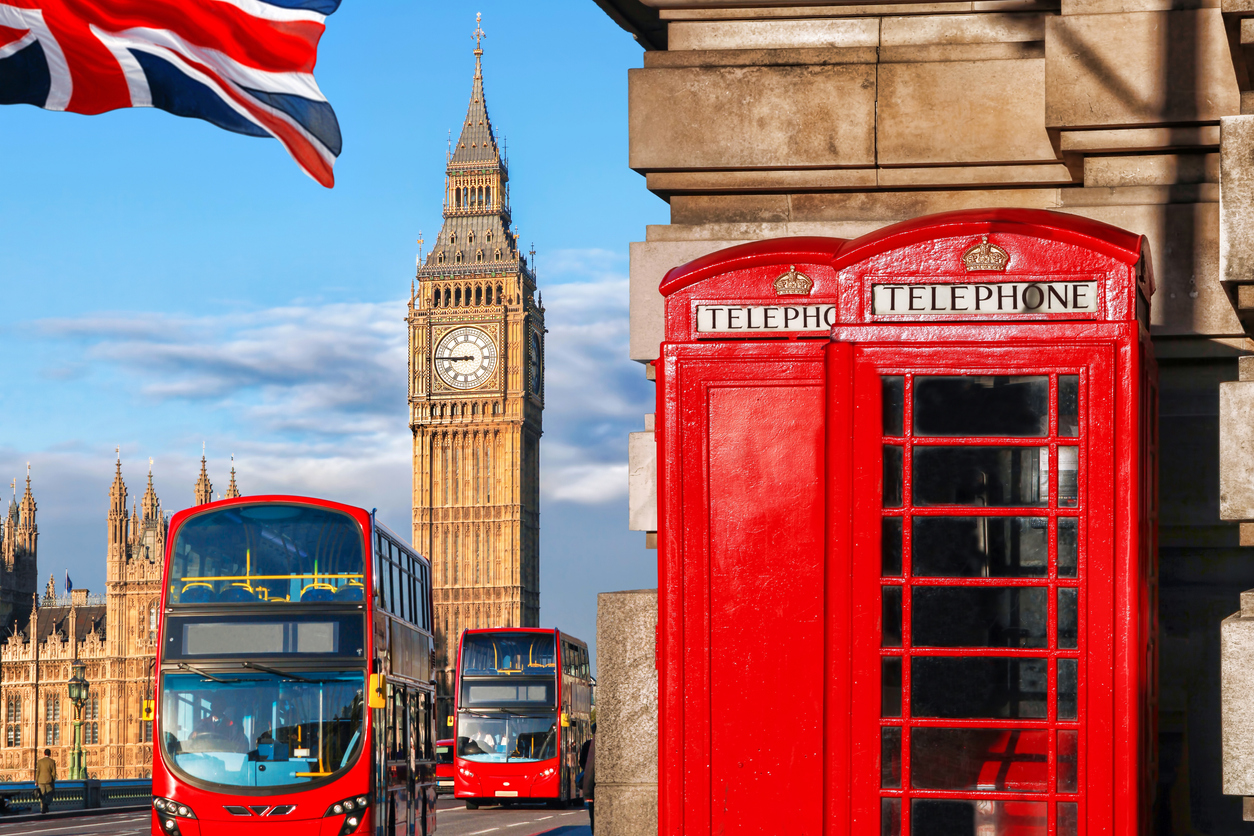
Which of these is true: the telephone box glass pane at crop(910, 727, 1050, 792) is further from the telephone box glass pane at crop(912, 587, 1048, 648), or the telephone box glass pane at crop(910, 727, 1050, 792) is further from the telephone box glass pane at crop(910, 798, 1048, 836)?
the telephone box glass pane at crop(912, 587, 1048, 648)

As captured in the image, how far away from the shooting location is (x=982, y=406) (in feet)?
17.5

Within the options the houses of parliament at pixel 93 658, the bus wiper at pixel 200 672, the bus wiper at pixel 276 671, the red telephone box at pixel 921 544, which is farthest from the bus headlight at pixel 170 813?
the houses of parliament at pixel 93 658

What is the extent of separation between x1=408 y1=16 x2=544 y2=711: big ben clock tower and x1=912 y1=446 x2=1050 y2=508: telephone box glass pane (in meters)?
77.8

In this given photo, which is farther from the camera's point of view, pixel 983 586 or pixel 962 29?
pixel 962 29

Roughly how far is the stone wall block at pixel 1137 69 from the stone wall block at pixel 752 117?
2.96 feet

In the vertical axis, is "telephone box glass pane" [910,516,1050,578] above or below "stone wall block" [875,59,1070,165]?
below

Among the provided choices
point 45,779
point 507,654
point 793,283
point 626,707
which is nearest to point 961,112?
point 793,283

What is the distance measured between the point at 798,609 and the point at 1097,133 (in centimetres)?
268

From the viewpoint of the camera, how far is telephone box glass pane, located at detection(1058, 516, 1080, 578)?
17.2ft

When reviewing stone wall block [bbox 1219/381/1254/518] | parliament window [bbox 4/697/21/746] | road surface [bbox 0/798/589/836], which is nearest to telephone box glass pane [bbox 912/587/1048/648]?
stone wall block [bbox 1219/381/1254/518]

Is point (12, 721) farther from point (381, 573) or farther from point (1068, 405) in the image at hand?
point (1068, 405)

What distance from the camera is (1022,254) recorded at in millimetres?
5461

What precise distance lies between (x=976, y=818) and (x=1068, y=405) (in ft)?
4.71

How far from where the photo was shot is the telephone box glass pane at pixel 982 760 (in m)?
5.32
